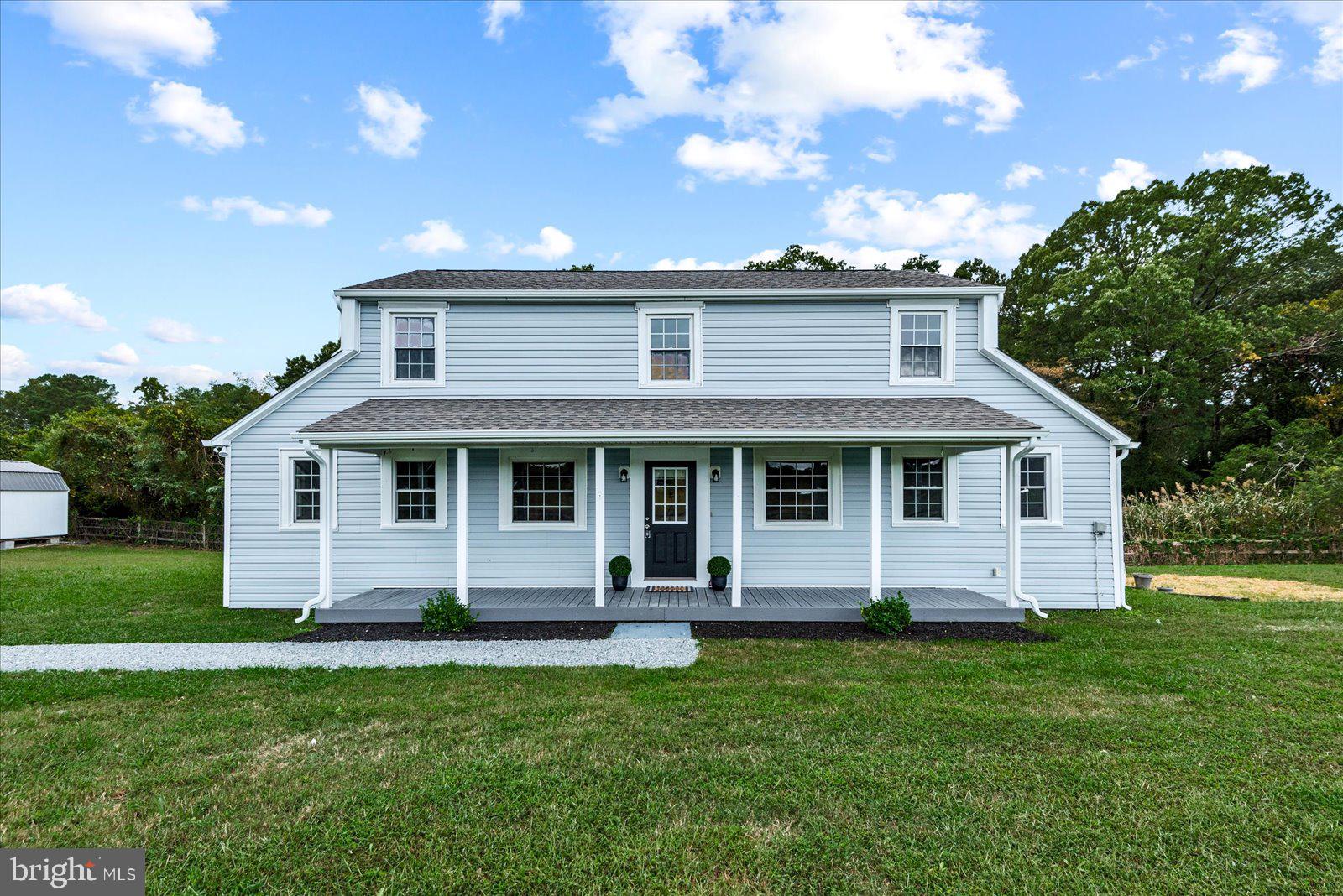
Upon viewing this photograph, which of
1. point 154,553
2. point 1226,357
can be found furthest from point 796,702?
point 1226,357

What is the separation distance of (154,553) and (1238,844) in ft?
82.2

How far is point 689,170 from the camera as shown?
56.3ft

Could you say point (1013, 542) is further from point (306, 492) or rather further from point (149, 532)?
point (149, 532)

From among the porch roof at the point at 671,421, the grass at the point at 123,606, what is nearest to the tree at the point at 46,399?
the grass at the point at 123,606

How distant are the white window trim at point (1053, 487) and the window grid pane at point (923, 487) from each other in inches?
54.7

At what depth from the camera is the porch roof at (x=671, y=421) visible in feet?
26.3

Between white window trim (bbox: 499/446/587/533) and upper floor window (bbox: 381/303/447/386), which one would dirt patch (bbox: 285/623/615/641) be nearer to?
white window trim (bbox: 499/446/587/533)

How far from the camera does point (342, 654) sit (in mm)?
6730

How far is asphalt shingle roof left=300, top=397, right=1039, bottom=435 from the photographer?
822 cm

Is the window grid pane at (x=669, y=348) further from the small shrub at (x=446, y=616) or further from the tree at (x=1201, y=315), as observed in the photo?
the tree at (x=1201, y=315)

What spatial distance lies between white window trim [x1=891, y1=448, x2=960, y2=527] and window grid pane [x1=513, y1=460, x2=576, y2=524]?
17.7 feet

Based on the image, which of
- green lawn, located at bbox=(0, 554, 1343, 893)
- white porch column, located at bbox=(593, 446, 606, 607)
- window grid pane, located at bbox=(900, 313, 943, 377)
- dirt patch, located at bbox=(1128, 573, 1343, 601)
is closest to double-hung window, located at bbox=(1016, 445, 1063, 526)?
window grid pane, located at bbox=(900, 313, 943, 377)

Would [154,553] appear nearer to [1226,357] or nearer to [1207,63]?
[1207,63]

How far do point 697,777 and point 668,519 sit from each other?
6.00m
